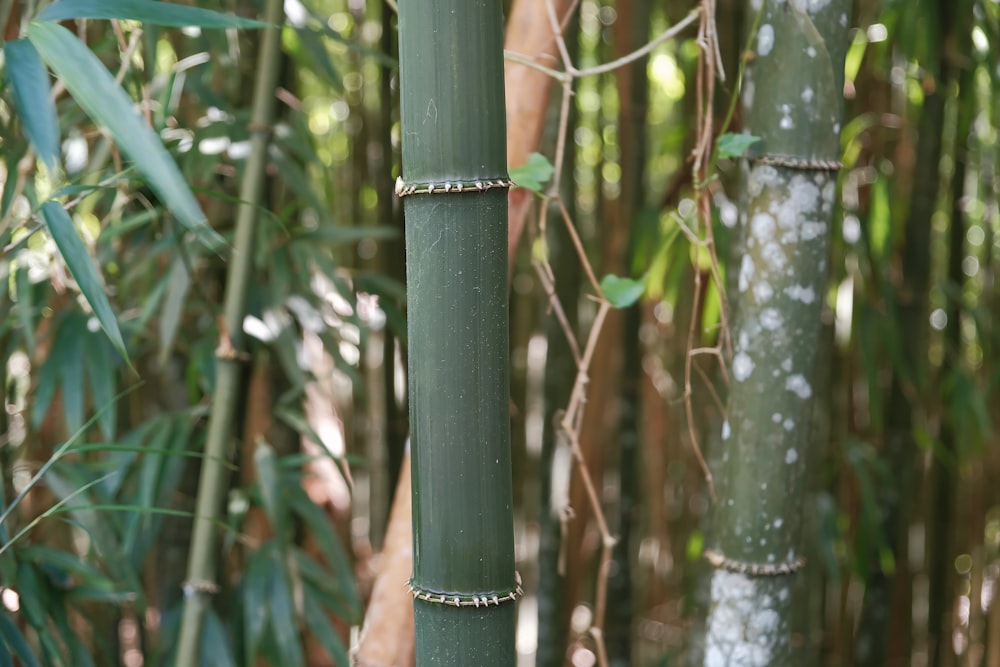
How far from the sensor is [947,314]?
1745 millimetres

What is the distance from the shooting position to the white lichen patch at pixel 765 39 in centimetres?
85

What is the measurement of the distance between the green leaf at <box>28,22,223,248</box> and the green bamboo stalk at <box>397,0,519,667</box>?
15 cm

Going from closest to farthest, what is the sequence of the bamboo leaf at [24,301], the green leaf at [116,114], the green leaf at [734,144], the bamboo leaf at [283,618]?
the green leaf at [116,114], the green leaf at [734,144], the bamboo leaf at [24,301], the bamboo leaf at [283,618]

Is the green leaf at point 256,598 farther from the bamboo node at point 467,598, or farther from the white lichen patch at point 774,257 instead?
the white lichen patch at point 774,257

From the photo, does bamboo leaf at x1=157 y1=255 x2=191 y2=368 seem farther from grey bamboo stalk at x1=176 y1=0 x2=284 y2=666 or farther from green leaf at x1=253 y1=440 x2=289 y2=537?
green leaf at x1=253 y1=440 x2=289 y2=537

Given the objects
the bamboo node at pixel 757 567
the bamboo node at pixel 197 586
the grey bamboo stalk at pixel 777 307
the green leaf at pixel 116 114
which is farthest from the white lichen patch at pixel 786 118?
the bamboo node at pixel 197 586

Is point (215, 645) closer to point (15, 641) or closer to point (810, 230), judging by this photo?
point (15, 641)

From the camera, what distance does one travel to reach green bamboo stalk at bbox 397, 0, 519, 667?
0.65m

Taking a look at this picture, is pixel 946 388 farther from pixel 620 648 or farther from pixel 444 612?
pixel 444 612

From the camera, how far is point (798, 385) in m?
0.85

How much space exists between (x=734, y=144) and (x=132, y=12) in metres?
0.49

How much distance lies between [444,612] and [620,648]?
3.85 ft

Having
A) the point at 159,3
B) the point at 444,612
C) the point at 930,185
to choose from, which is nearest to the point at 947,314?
the point at 930,185

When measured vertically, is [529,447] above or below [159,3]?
below
